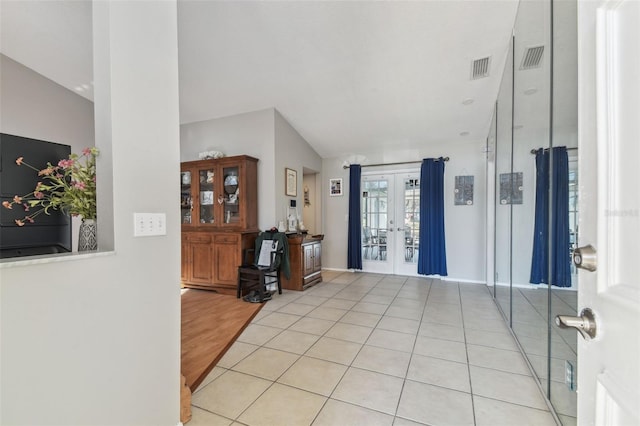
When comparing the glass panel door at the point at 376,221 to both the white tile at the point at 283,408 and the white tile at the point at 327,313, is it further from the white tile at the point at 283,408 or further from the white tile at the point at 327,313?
the white tile at the point at 283,408

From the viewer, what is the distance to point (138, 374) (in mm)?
1279

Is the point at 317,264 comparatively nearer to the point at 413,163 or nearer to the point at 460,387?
the point at 413,163

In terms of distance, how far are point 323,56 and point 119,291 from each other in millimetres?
3072

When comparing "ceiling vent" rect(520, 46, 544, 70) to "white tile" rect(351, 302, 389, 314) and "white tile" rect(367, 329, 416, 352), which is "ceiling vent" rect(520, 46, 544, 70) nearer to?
"white tile" rect(367, 329, 416, 352)

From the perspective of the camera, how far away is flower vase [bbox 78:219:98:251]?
1.27 meters

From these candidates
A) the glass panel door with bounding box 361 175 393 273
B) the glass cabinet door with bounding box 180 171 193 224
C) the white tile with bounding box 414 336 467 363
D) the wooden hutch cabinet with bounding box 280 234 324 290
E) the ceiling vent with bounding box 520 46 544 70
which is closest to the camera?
the ceiling vent with bounding box 520 46 544 70

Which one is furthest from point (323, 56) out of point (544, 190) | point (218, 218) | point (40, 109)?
point (40, 109)

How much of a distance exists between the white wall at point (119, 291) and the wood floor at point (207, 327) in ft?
2.32

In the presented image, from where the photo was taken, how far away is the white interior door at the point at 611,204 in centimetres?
48

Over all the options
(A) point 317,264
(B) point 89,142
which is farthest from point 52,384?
(B) point 89,142

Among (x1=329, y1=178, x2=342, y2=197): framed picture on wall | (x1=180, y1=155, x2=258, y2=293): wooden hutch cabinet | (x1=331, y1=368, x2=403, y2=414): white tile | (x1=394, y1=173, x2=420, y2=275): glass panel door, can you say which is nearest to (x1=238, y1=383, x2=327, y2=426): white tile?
(x1=331, y1=368, x2=403, y2=414): white tile

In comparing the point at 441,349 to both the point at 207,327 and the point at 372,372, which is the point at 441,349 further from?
the point at 207,327

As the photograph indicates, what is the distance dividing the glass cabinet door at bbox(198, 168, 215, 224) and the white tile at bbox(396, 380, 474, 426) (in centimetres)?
364

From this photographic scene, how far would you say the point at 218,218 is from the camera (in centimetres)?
430
